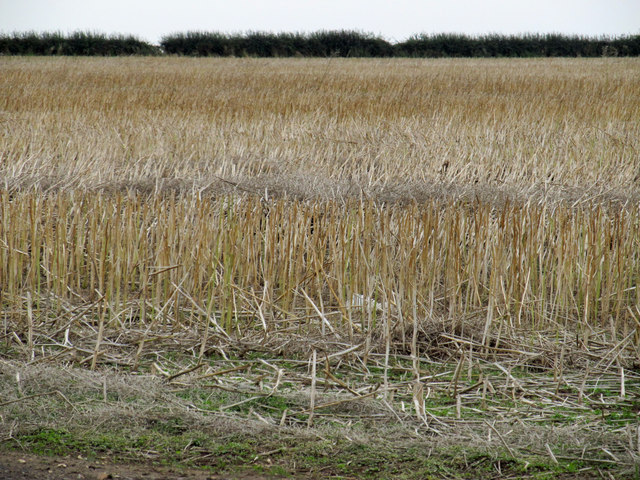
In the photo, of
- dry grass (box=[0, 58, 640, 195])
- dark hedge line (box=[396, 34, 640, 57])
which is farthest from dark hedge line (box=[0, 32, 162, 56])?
dry grass (box=[0, 58, 640, 195])

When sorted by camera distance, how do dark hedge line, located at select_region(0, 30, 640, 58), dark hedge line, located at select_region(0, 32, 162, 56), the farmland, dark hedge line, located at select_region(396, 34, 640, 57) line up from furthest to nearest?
dark hedge line, located at select_region(396, 34, 640, 57), dark hedge line, located at select_region(0, 30, 640, 58), dark hedge line, located at select_region(0, 32, 162, 56), the farmland

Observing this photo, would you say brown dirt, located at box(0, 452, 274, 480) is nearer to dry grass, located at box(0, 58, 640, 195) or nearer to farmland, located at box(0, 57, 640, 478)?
farmland, located at box(0, 57, 640, 478)

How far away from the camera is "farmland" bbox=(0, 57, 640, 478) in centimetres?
217

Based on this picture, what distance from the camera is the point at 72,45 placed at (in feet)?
104

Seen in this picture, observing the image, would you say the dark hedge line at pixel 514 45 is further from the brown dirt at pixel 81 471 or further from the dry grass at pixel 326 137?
the brown dirt at pixel 81 471

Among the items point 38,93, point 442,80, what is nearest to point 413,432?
point 38,93

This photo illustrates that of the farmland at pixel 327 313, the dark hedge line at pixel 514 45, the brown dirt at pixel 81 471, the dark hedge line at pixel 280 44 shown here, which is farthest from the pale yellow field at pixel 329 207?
the dark hedge line at pixel 514 45

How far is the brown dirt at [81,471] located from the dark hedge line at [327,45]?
101 feet

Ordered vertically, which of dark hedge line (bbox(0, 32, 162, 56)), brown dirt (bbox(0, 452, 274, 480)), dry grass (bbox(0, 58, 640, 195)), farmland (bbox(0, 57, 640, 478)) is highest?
dark hedge line (bbox(0, 32, 162, 56))

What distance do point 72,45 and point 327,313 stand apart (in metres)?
31.9

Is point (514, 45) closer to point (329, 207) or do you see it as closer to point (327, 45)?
point (327, 45)

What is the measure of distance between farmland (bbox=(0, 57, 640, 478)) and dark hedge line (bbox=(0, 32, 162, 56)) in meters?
26.8

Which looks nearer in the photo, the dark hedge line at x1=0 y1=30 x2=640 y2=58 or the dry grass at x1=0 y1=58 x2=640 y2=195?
the dry grass at x1=0 y1=58 x2=640 y2=195

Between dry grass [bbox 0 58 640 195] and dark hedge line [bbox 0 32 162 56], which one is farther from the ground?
dark hedge line [bbox 0 32 162 56]
